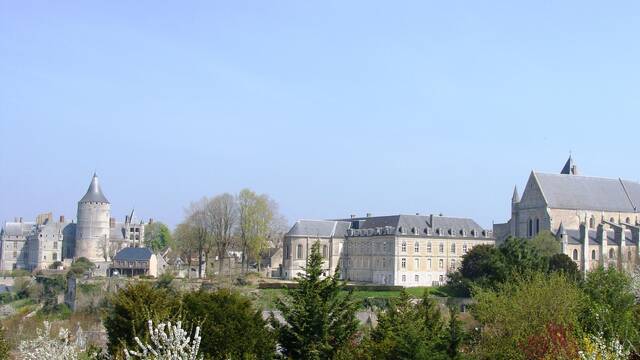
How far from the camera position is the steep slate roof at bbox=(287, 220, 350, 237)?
74375mm

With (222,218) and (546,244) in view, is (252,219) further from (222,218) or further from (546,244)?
(546,244)

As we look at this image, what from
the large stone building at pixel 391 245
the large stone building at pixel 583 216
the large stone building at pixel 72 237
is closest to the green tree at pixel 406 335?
the large stone building at pixel 391 245

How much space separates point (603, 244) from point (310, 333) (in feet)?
167

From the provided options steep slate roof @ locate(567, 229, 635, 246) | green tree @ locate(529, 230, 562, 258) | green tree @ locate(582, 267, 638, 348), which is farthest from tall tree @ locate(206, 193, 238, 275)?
green tree @ locate(582, 267, 638, 348)

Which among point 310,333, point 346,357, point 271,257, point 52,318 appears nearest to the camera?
point 346,357

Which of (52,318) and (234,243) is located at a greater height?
(234,243)

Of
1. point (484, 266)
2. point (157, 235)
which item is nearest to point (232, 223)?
point (484, 266)

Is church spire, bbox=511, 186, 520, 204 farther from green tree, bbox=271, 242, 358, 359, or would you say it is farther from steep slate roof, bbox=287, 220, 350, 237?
green tree, bbox=271, 242, 358, 359

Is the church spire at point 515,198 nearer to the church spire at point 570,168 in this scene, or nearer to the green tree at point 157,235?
the church spire at point 570,168

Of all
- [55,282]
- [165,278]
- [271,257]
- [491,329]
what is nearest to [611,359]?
[491,329]

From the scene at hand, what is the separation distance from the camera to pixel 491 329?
27.8m

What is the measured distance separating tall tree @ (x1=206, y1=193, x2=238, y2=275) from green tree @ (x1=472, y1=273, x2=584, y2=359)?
136 feet

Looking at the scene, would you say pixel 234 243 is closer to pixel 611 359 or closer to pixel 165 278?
pixel 165 278

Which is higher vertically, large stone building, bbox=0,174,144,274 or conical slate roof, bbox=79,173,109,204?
conical slate roof, bbox=79,173,109,204
